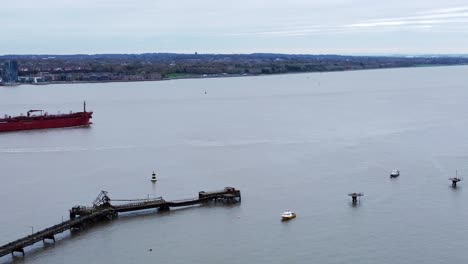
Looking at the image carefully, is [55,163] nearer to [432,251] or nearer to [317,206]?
[317,206]

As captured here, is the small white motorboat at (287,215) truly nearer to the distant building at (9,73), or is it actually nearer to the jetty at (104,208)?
the jetty at (104,208)

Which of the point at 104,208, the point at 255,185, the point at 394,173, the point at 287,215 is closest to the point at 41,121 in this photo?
the point at 255,185

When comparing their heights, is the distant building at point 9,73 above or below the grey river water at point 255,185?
above

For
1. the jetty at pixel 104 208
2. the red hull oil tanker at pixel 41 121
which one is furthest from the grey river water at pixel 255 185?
the red hull oil tanker at pixel 41 121

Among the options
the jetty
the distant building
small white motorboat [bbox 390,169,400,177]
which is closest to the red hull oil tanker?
the jetty

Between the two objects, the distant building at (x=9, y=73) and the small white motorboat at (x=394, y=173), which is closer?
the small white motorboat at (x=394, y=173)

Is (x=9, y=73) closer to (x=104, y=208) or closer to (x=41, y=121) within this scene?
(x=41, y=121)
